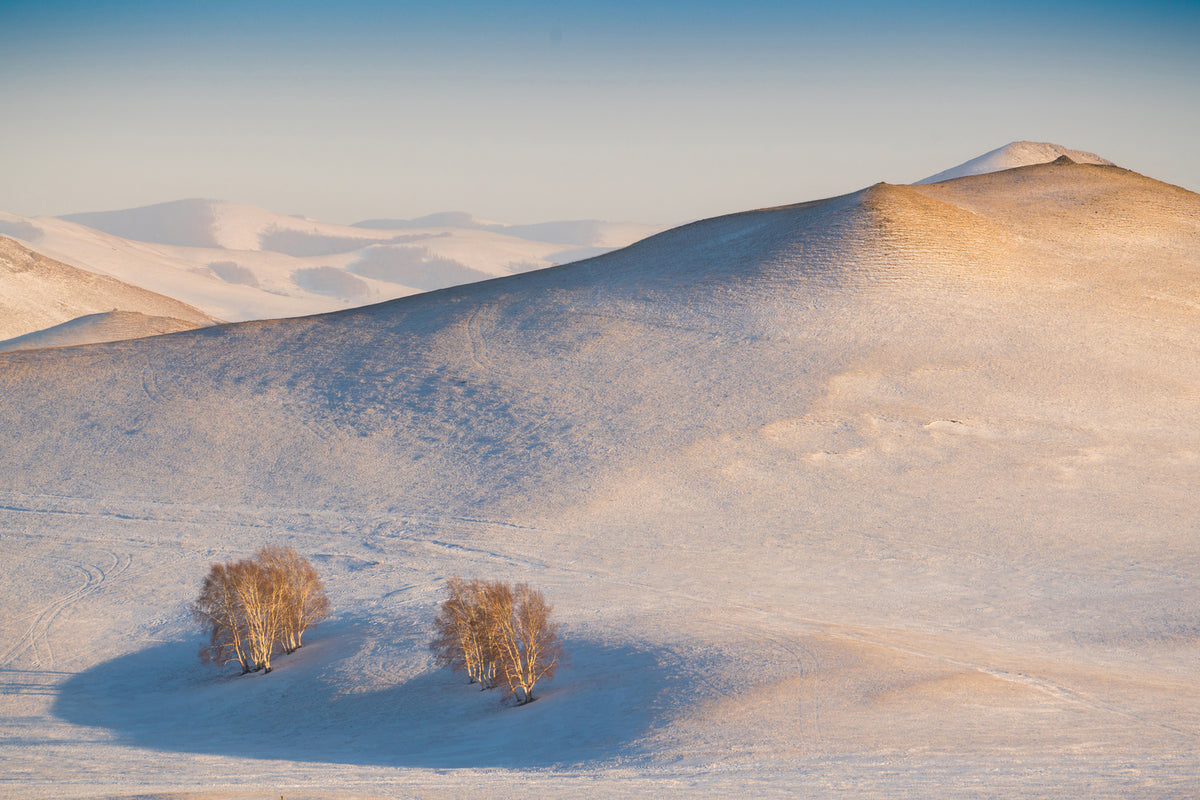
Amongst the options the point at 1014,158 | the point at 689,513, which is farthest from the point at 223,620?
the point at 1014,158

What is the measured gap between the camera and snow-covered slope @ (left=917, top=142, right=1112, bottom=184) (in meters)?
123

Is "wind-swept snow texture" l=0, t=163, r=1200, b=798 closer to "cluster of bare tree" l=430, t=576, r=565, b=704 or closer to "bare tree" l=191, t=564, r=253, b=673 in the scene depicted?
"cluster of bare tree" l=430, t=576, r=565, b=704

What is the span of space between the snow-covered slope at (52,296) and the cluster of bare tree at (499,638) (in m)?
113

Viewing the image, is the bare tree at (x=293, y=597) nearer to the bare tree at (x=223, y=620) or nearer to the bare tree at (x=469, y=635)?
the bare tree at (x=223, y=620)

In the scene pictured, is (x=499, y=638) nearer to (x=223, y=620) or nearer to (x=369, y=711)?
(x=369, y=711)

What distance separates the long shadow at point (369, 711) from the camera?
21.3 meters

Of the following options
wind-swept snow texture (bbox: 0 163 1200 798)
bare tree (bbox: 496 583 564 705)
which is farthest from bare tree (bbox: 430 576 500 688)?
wind-swept snow texture (bbox: 0 163 1200 798)

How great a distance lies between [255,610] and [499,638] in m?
7.50

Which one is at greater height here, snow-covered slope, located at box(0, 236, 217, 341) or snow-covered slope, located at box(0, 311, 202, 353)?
snow-covered slope, located at box(0, 236, 217, 341)

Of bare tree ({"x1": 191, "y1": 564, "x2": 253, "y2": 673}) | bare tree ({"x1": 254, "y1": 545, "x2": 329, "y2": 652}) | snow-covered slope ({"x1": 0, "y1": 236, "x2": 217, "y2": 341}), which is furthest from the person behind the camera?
snow-covered slope ({"x1": 0, "y1": 236, "x2": 217, "y2": 341})

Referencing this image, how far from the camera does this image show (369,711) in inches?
974

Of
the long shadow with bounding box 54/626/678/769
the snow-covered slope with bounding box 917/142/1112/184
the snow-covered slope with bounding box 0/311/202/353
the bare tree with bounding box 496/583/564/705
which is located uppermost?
the snow-covered slope with bounding box 917/142/1112/184

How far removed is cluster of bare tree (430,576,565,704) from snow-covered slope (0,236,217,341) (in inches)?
4447

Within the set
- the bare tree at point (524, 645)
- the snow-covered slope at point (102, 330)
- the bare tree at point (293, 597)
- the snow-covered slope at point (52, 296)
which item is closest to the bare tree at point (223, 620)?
the bare tree at point (293, 597)
